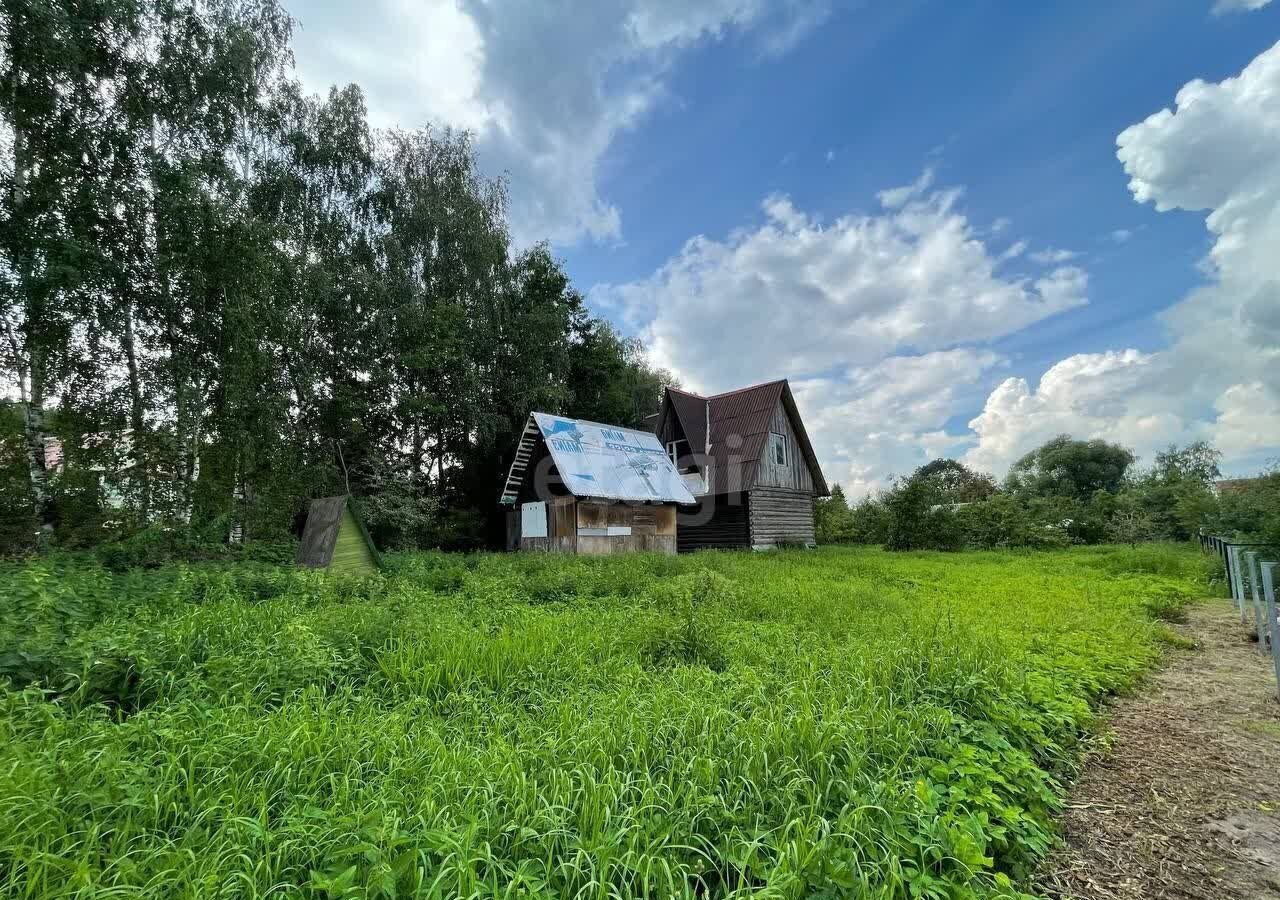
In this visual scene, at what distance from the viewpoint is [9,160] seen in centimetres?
1089

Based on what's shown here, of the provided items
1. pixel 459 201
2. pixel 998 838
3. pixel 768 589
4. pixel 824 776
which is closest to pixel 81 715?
pixel 824 776

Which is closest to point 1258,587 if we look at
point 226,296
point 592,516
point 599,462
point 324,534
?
point 592,516

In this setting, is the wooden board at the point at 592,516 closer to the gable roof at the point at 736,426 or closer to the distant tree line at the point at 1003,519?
the gable roof at the point at 736,426

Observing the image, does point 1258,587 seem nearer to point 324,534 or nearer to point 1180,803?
point 1180,803

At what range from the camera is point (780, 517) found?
2242 centimetres

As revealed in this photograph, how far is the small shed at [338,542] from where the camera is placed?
36.0 feet

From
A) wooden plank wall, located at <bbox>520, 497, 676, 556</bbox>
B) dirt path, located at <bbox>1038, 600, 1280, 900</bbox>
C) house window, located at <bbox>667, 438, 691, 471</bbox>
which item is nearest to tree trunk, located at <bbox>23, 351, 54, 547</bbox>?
wooden plank wall, located at <bbox>520, 497, 676, 556</bbox>

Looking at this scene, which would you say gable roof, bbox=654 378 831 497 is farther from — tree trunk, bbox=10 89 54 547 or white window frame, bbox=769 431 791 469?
tree trunk, bbox=10 89 54 547

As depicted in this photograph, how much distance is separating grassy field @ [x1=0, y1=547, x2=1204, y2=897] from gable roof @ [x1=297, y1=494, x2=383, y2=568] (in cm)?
437

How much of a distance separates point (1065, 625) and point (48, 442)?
18419 millimetres

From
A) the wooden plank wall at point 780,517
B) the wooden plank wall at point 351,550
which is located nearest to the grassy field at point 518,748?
the wooden plank wall at point 351,550

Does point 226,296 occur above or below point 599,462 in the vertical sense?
above

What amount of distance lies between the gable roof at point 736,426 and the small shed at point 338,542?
44.2ft

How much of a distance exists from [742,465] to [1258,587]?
1399cm
